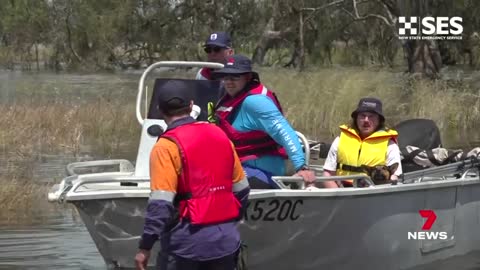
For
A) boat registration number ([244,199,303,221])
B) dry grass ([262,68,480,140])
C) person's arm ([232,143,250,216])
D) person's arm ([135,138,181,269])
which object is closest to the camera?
person's arm ([135,138,181,269])

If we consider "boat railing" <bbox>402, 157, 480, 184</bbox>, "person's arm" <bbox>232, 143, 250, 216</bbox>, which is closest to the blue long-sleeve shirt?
"person's arm" <bbox>232, 143, 250, 216</bbox>

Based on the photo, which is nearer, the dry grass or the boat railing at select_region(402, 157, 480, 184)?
the boat railing at select_region(402, 157, 480, 184)

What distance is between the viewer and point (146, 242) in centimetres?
505

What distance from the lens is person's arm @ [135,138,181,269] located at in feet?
16.5

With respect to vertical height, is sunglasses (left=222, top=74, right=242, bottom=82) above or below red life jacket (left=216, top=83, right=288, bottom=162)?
→ above

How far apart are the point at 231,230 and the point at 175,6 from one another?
3836 cm

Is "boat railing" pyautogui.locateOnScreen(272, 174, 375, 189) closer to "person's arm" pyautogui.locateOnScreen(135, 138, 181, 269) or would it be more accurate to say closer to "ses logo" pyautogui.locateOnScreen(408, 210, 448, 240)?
"ses logo" pyautogui.locateOnScreen(408, 210, 448, 240)

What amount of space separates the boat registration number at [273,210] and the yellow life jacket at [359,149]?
88cm

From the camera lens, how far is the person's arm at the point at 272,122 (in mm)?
6902

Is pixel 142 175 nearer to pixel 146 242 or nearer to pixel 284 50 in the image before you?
pixel 146 242

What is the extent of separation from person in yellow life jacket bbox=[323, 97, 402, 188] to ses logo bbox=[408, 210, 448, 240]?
38 cm

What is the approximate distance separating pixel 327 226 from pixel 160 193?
2705 mm

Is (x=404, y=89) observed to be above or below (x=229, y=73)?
below

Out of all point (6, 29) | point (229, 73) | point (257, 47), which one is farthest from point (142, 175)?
point (6, 29)
